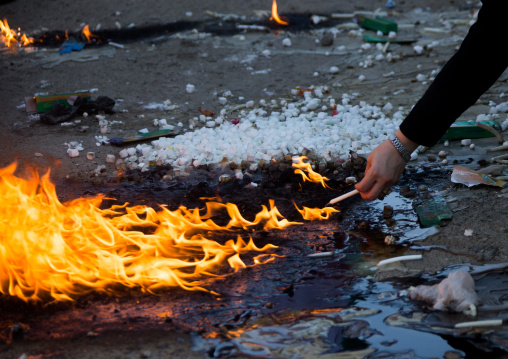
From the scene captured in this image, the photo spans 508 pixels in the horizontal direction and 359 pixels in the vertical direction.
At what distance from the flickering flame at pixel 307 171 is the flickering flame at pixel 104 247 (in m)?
0.66

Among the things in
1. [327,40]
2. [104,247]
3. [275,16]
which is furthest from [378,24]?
[104,247]

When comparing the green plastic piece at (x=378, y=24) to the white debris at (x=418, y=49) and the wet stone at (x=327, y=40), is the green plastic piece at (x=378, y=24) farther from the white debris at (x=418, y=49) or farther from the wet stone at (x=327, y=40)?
the white debris at (x=418, y=49)

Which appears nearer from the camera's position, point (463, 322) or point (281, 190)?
point (463, 322)

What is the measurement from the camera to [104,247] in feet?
12.8

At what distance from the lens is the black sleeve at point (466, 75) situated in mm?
2844

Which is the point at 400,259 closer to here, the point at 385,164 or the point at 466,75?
the point at 385,164

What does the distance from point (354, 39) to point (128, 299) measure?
6857 mm

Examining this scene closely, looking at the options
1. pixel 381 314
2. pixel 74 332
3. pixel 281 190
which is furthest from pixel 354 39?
pixel 74 332

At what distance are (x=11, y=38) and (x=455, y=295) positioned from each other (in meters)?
9.07

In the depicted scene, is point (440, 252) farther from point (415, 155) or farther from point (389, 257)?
point (415, 155)

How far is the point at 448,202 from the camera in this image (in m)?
4.49

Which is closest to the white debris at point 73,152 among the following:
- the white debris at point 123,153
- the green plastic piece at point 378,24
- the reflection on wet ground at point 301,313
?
the white debris at point 123,153

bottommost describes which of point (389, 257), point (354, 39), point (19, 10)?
point (389, 257)

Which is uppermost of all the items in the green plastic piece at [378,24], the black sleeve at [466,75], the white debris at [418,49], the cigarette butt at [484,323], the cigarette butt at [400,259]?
the black sleeve at [466,75]
